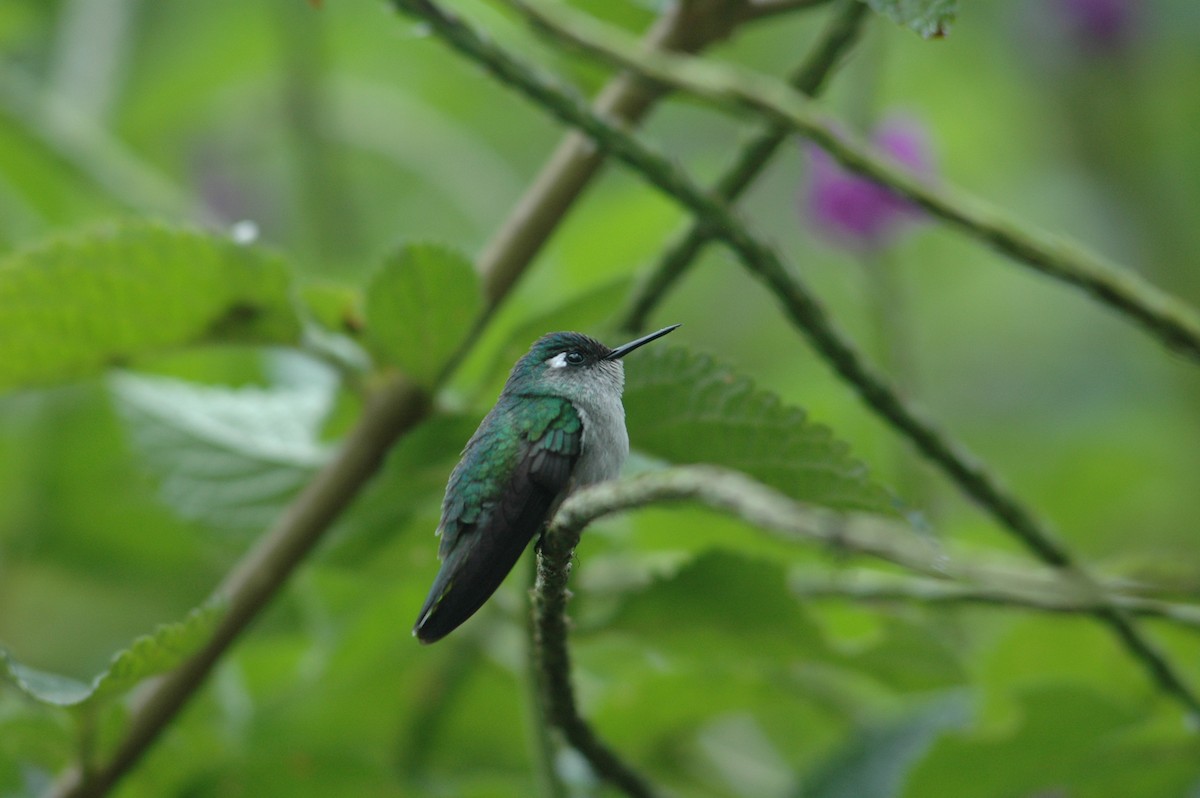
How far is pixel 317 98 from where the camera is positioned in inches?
111

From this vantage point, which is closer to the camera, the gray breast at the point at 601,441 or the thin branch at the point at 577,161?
the gray breast at the point at 601,441

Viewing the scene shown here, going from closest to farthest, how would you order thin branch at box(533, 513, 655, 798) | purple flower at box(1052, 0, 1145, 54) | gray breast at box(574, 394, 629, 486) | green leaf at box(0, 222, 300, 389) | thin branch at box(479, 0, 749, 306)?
thin branch at box(533, 513, 655, 798) < gray breast at box(574, 394, 629, 486) < green leaf at box(0, 222, 300, 389) < thin branch at box(479, 0, 749, 306) < purple flower at box(1052, 0, 1145, 54)

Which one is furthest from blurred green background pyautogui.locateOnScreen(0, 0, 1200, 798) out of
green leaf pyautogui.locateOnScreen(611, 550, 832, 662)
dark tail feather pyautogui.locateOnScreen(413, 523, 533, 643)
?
dark tail feather pyautogui.locateOnScreen(413, 523, 533, 643)

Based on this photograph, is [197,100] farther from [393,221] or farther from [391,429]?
[391,429]

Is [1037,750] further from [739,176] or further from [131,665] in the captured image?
[131,665]

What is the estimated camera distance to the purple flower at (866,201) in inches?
83.4

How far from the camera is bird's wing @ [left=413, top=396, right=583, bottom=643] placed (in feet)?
2.43

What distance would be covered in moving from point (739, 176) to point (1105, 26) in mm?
2169

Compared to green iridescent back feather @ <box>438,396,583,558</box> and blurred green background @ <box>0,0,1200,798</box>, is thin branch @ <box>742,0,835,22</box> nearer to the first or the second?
blurred green background @ <box>0,0,1200,798</box>

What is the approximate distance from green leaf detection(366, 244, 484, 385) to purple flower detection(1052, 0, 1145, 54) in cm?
239

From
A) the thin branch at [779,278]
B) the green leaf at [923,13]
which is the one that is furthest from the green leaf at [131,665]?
the green leaf at [923,13]

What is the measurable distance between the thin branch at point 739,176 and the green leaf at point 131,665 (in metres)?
0.50

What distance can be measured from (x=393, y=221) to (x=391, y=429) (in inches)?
90.4

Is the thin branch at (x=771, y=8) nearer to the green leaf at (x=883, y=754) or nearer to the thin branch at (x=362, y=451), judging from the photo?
the thin branch at (x=362, y=451)
